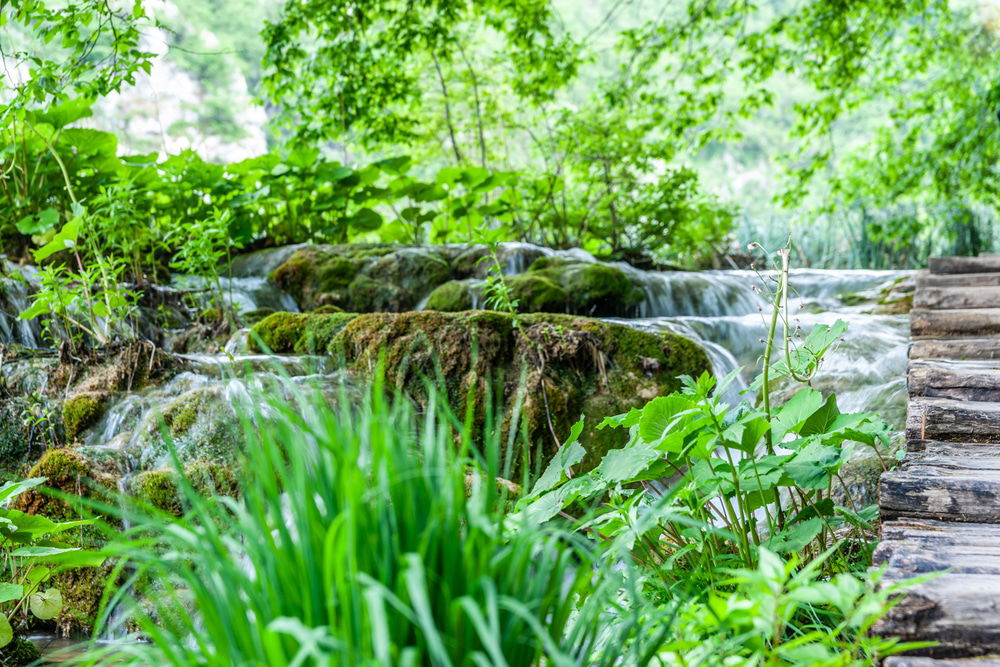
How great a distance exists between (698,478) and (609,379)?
6.43ft

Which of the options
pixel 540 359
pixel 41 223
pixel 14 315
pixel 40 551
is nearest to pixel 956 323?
pixel 540 359

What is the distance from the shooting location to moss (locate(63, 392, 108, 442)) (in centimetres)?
362

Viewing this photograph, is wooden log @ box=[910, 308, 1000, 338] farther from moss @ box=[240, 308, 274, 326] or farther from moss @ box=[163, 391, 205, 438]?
moss @ box=[240, 308, 274, 326]

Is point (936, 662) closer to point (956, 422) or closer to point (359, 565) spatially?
point (359, 565)

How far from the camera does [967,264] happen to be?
5.10 metres

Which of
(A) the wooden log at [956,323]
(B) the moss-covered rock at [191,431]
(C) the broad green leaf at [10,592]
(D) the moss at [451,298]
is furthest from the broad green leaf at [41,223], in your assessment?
(A) the wooden log at [956,323]

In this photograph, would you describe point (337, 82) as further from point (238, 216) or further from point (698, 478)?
point (698, 478)

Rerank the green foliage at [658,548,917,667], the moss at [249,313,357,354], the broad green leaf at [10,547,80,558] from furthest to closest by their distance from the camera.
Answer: the moss at [249,313,357,354]
the broad green leaf at [10,547,80,558]
the green foliage at [658,548,917,667]

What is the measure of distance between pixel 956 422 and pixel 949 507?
63 centimetres

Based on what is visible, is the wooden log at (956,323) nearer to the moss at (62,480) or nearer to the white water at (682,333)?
the white water at (682,333)

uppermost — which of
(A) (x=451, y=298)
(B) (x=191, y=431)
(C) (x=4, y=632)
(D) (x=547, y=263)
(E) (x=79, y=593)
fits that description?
(D) (x=547, y=263)

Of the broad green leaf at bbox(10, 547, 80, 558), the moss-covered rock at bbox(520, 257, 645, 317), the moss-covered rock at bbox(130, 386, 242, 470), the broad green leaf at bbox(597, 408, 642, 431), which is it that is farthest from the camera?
the moss-covered rock at bbox(520, 257, 645, 317)

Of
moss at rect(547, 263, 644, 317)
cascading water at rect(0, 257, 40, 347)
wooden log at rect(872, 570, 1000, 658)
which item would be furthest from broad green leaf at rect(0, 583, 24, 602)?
moss at rect(547, 263, 644, 317)

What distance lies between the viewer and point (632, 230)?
875cm
